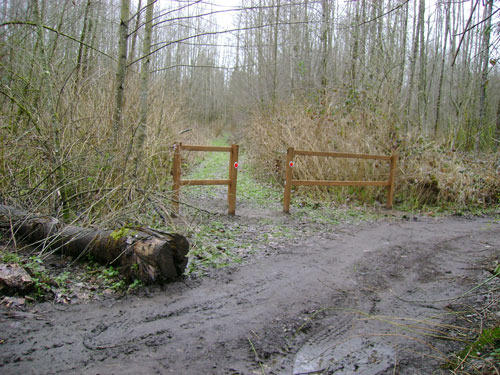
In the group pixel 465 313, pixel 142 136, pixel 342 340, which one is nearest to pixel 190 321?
pixel 342 340

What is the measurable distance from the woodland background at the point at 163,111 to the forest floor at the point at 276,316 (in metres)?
1.63

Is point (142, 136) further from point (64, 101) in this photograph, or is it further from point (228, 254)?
point (228, 254)

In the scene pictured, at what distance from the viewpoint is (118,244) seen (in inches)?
165

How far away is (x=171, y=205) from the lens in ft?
20.2

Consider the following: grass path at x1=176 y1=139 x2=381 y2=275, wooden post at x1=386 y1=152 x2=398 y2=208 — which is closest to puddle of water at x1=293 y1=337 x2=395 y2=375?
grass path at x1=176 y1=139 x2=381 y2=275

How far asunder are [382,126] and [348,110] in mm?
1145

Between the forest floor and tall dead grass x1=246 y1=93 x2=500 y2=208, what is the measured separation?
428 cm

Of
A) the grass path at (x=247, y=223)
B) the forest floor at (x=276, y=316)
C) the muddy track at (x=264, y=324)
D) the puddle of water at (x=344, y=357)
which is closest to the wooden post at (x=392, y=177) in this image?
the grass path at (x=247, y=223)

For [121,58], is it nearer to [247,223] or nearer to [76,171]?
[76,171]

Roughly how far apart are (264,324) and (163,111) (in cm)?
602

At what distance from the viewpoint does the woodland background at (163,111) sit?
5.37 metres

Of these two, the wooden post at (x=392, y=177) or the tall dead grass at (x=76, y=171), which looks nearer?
the tall dead grass at (x=76, y=171)

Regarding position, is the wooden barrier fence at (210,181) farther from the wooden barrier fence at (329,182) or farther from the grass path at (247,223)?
the wooden barrier fence at (329,182)

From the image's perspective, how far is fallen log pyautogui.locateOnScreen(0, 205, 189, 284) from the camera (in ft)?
12.9
